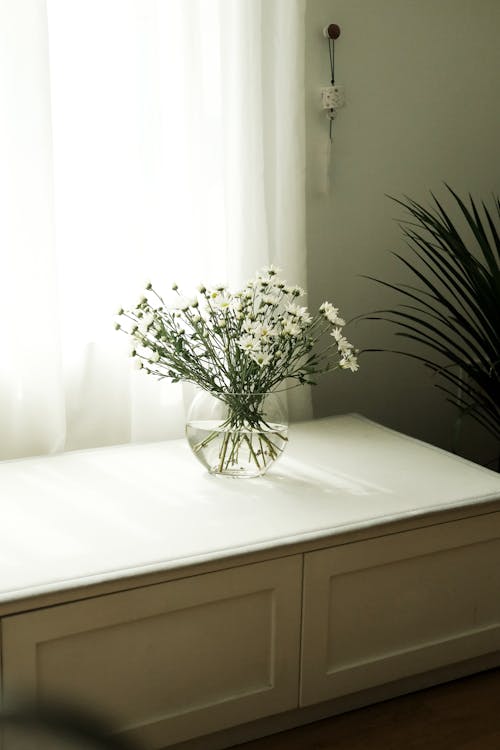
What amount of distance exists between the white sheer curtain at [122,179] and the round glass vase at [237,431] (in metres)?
0.32

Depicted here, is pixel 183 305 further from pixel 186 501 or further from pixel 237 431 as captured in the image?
pixel 186 501

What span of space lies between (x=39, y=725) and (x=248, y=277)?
1.57 m

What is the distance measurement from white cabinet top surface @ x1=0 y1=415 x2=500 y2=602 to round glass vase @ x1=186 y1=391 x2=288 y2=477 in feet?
0.12

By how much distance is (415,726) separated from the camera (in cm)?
178

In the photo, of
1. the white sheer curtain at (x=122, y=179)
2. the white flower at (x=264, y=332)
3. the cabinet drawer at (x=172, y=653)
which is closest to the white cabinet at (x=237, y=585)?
the cabinet drawer at (x=172, y=653)

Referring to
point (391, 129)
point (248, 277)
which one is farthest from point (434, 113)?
point (248, 277)

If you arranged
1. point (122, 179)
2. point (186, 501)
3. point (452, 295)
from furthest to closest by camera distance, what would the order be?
point (452, 295), point (122, 179), point (186, 501)

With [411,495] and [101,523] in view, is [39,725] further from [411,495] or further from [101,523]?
[411,495]

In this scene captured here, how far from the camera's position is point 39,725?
72 cm

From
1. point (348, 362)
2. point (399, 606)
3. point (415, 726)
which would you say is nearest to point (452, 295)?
point (348, 362)

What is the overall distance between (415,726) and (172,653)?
0.55 metres

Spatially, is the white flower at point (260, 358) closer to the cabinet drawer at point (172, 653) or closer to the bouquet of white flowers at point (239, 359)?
the bouquet of white flowers at point (239, 359)

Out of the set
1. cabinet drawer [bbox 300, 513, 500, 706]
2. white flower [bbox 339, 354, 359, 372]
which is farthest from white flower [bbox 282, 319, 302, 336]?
cabinet drawer [bbox 300, 513, 500, 706]

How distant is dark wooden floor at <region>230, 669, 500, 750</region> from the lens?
1720 mm
